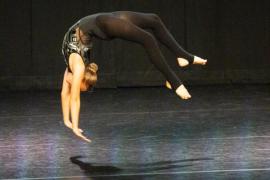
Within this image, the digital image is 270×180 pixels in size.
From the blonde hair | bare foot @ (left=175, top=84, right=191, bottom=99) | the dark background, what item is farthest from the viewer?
the dark background

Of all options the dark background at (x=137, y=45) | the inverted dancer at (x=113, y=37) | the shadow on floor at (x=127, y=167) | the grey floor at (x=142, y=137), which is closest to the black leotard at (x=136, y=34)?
the inverted dancer at (x=113, y=37)

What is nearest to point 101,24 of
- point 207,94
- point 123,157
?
point 123,157

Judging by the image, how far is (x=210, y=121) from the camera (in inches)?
235

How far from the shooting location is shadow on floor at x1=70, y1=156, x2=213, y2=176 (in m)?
3.96

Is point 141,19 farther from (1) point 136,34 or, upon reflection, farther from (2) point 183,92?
(2) point 183,92

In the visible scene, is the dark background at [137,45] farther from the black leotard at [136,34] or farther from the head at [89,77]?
the head at [89,77]

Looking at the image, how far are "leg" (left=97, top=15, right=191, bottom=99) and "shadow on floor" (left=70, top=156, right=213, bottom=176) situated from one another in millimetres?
527

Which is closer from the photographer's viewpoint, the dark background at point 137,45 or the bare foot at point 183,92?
the bare foot at point 183,92

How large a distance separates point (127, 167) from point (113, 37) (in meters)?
0.86

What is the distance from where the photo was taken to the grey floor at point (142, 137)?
399 centimetres

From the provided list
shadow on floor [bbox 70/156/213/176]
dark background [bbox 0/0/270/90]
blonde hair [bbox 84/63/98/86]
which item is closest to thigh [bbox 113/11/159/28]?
blonde hair [bbox 84/63/98/86]

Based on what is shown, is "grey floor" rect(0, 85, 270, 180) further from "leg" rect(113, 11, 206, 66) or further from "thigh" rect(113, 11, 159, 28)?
"thigh" rect(113, 11, 159, 28)

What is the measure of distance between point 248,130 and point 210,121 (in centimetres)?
62

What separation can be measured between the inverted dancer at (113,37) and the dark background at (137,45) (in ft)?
14.6
